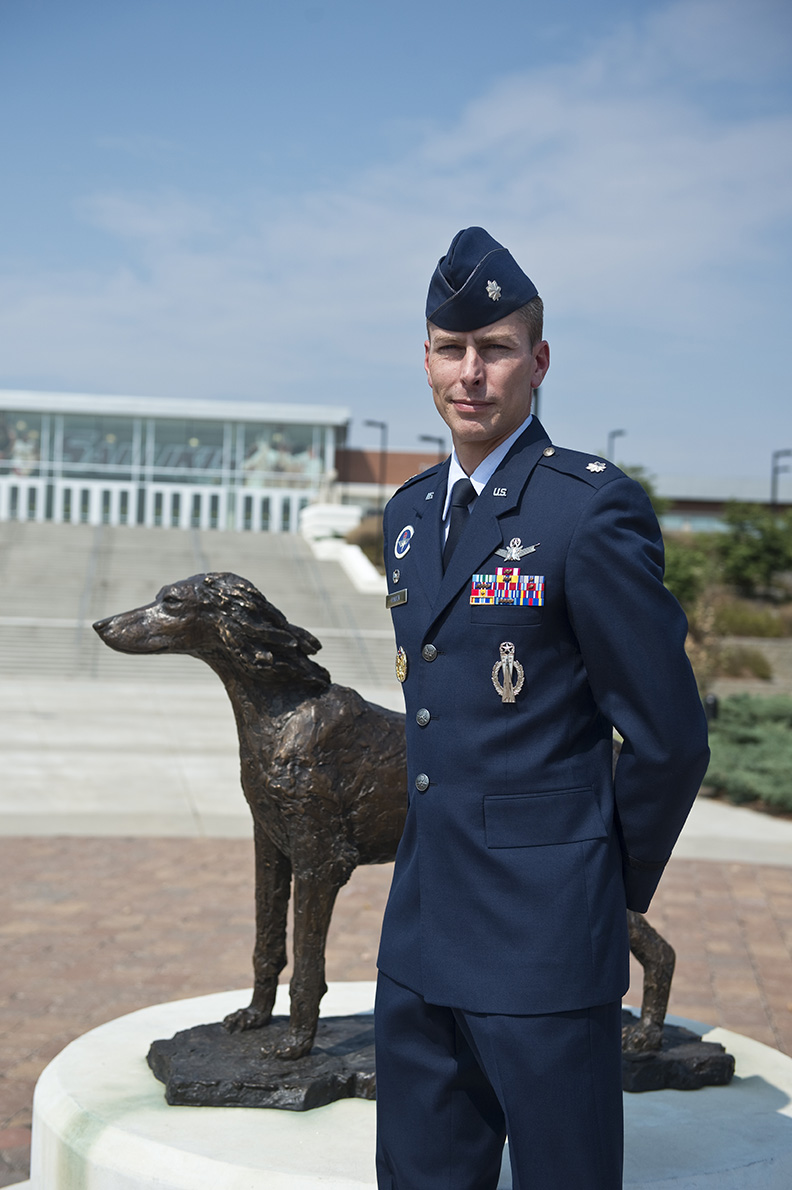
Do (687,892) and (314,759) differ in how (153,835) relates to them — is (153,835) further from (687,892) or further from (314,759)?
(314,759)

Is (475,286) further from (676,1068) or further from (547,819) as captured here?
(676,1068)

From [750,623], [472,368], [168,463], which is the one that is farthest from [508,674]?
[168,463]

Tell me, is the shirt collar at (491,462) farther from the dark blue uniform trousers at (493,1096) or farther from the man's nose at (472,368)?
the dark blue uniform trousers at (493,1096)

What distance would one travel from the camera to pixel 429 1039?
7.64 ft

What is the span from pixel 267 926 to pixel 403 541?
5.43ft

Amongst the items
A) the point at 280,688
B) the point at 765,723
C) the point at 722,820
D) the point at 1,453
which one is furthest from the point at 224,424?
the point at 280,688

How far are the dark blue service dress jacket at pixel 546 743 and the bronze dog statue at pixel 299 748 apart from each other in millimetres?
1078

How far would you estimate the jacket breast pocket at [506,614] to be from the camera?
7.18ft

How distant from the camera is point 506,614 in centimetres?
221

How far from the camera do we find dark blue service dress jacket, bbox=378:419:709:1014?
210cm

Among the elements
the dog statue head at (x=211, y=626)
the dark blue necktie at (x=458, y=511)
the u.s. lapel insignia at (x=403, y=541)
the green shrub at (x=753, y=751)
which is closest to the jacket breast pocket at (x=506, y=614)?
the dark blue necktie at (x=458, y=511)

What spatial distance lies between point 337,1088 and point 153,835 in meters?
6.01

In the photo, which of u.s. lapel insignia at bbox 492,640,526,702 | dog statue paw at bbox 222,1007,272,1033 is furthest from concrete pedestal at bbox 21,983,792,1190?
u.s. lapel insignia at bbox 492,640,526,702

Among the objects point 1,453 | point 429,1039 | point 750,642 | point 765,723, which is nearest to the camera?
point 429,1039
